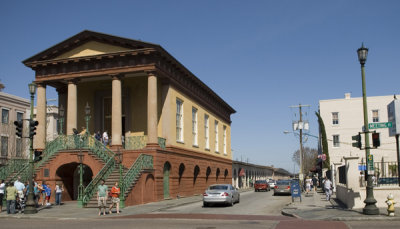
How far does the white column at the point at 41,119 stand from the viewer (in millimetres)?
31406

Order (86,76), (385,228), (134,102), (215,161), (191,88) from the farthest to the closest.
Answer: (215,161) → (191,88) → (134,102) → (86,76) → (385,228)

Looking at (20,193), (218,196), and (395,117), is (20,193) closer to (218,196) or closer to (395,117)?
(218,196)

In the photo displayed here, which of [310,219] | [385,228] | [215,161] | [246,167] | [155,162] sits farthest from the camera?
[246,167]

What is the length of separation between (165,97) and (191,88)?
6268mm

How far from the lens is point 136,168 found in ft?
84.9

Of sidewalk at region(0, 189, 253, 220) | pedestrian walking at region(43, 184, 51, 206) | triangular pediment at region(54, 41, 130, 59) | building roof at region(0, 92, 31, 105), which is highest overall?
triangular pediment at region(54, 41, 130, 59)

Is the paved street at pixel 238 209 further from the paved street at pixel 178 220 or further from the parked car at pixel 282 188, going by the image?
the parked car at pixel 282 188

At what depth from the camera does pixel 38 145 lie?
3141 centimetres

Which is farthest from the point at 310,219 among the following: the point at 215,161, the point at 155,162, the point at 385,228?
the point at 215,161

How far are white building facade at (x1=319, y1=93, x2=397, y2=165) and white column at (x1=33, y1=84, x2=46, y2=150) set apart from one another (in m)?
38.6

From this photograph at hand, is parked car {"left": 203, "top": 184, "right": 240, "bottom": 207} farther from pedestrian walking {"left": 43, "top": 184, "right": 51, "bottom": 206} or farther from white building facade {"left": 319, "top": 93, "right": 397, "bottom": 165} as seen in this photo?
white building facade {"left": 319, "top": 93, "right": 397, "bottom": 165}

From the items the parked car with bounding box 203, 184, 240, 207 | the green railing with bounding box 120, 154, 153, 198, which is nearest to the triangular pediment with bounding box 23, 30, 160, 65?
the green railing with bounding box 120, 154, 153, 198

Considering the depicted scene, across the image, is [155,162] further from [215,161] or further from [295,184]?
[215,161]

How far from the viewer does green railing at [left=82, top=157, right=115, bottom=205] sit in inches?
942
